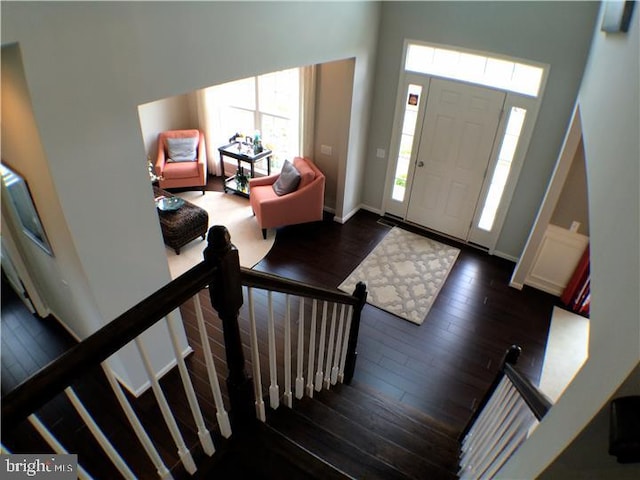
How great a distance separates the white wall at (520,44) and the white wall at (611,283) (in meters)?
2.82

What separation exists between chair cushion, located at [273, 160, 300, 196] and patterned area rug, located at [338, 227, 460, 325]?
1.52 m

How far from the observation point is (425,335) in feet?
15.0

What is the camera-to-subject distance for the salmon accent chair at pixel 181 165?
6879 millimetres

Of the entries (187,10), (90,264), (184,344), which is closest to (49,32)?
(187,10)

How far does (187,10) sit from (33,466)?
2.71 meters

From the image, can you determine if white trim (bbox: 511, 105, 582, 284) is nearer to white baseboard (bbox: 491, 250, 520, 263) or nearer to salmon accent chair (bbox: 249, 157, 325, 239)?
white baseboard (bbox: 491, 250, 520, 263)

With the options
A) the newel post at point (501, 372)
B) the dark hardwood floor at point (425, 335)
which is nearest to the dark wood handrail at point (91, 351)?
the newel post at point (501, 372)

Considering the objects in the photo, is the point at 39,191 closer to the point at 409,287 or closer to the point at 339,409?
the point at 339,409

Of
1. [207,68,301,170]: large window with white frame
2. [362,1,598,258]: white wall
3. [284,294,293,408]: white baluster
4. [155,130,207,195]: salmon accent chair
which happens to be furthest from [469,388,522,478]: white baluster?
[155,130,207,195]: salmon accent chair

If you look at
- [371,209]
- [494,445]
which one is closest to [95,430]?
[494,445]

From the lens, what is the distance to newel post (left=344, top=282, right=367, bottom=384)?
3.01 meters

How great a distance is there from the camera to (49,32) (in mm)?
2082

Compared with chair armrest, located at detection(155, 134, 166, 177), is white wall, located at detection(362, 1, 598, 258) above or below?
above

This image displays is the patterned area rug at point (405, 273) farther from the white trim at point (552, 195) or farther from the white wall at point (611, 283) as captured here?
the white wall at point (611, 283)
